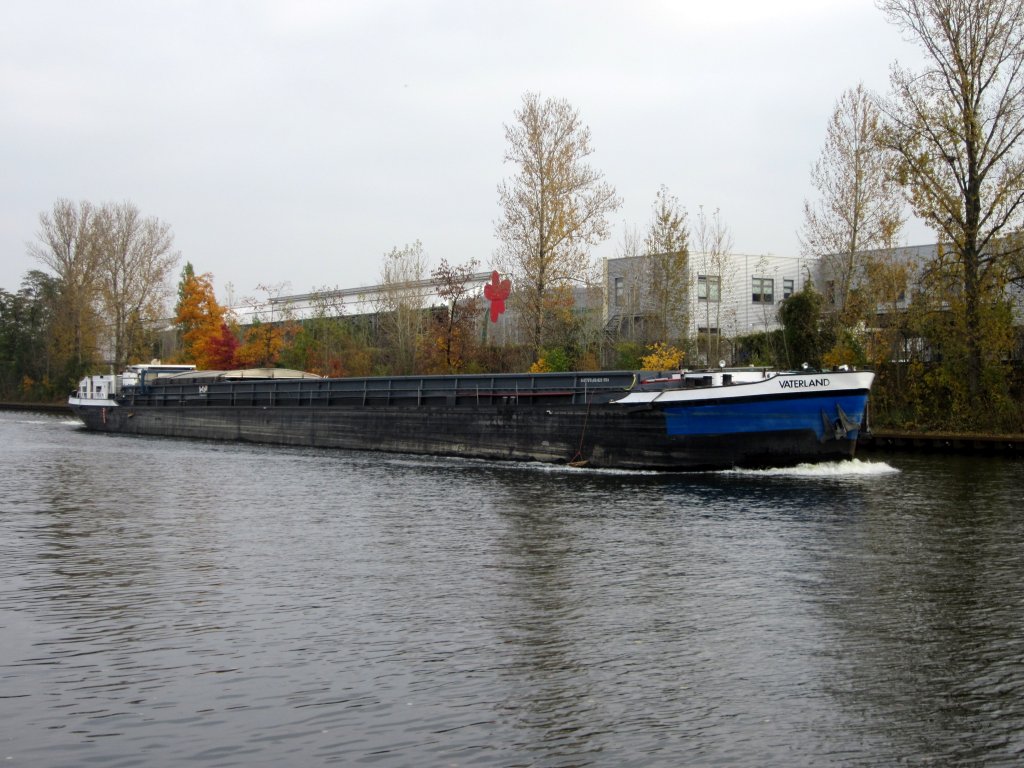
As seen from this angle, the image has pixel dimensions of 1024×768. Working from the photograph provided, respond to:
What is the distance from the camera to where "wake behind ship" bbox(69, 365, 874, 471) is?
2739 cm

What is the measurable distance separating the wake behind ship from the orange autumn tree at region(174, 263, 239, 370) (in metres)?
28.9

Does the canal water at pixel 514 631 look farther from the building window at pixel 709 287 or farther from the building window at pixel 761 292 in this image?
the building window at pixel 761 292

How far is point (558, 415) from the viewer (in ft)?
105

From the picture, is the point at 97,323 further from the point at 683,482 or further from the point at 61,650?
the point at 61,650

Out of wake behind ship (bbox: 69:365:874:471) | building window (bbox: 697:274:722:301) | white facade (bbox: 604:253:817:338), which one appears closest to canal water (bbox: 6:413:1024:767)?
wake behind ship (bbox: 69:365:874:471)

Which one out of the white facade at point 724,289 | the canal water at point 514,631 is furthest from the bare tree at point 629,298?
the canal water at point 514,631

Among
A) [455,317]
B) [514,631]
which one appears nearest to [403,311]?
[455,317]

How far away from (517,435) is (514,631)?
2146 cm

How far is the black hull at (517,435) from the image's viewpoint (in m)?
27.9

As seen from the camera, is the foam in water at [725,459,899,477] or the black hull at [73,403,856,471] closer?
the foam in water at [725,459,899,477]

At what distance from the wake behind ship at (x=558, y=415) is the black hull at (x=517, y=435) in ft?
0.13

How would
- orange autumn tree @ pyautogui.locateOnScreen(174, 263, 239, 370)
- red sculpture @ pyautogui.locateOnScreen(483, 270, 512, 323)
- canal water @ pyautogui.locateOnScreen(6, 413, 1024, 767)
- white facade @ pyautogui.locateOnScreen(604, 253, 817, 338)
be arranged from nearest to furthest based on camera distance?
1. canal water @ pyautogui.locateOnScreen(6, 413, 1024, 767)
2. red sculpture @ pyautogui.locateOnScreen(483, 270, 512, 323)
3. white facade @ pyautogui.locateOnScreen(604, 253, 817, 338)
4. orange autumn tree @ pyautogui.locateOnScreen(174, 263, 239, 370)

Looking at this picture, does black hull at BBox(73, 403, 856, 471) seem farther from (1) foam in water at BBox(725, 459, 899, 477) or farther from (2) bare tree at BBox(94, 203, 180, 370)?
(2) bare tree at BBox(94, 203, 180, 370)

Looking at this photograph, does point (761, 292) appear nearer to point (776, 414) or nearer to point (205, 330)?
point (776, 414)
